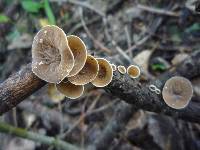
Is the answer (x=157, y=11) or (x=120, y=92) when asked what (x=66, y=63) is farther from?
(x=157, y=11)

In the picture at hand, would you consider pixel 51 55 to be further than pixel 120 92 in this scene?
No

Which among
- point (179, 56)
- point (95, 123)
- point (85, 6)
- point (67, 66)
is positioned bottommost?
point (95, 123)

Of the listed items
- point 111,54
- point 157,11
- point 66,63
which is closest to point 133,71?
point 66,63

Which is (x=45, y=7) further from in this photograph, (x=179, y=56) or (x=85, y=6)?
(x=179, y=56)

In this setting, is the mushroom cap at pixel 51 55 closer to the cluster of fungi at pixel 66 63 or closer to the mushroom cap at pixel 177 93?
the cluster of fungi at pixel 66 63

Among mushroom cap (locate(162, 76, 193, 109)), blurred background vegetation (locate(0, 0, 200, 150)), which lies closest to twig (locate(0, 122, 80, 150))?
blurred background vegetation (locate(0, 0, 200, 150))

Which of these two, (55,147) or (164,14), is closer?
(55,147)

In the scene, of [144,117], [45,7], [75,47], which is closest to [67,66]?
[75,47]
